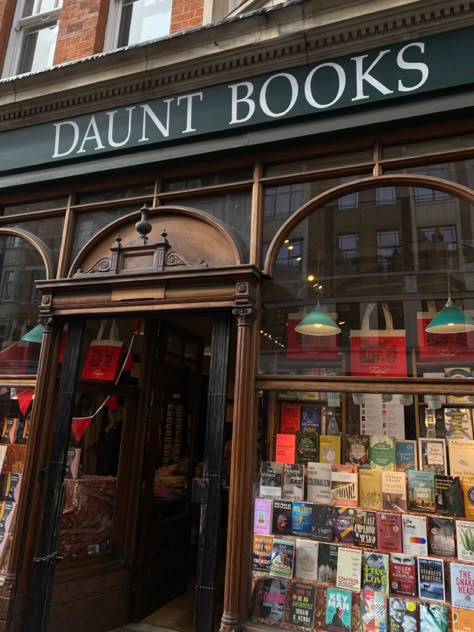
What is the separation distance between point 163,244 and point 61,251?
1.36 metres

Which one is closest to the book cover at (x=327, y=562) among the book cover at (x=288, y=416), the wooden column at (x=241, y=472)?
the wooden column at (x=241, y=472)

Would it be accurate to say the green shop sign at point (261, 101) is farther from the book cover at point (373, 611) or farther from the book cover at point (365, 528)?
the book cover at point (373, 611)

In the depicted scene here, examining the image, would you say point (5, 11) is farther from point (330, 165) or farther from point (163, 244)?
point (330, 165)

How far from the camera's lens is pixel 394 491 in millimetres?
3775

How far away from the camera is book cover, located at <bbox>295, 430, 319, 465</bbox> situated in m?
4.07

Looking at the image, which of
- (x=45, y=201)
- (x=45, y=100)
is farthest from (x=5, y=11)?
(x=45, y=201)

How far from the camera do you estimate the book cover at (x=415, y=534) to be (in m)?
3.55

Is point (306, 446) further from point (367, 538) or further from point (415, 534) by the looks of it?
point (415, 534)

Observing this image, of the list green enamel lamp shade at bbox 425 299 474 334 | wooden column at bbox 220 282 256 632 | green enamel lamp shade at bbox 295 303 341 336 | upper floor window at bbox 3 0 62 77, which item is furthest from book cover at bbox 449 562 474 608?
upper floor window at bbox 3 0 62 77

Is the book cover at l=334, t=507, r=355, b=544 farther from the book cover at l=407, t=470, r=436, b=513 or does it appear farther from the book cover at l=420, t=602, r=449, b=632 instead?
the book cover at l=420, t=602, r=449, b=632

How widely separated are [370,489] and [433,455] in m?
0.59

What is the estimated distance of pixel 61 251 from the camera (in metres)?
5.14

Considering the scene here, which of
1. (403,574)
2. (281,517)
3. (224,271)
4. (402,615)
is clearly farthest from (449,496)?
(224,271)

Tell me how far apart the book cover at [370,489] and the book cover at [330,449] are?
24 cm
